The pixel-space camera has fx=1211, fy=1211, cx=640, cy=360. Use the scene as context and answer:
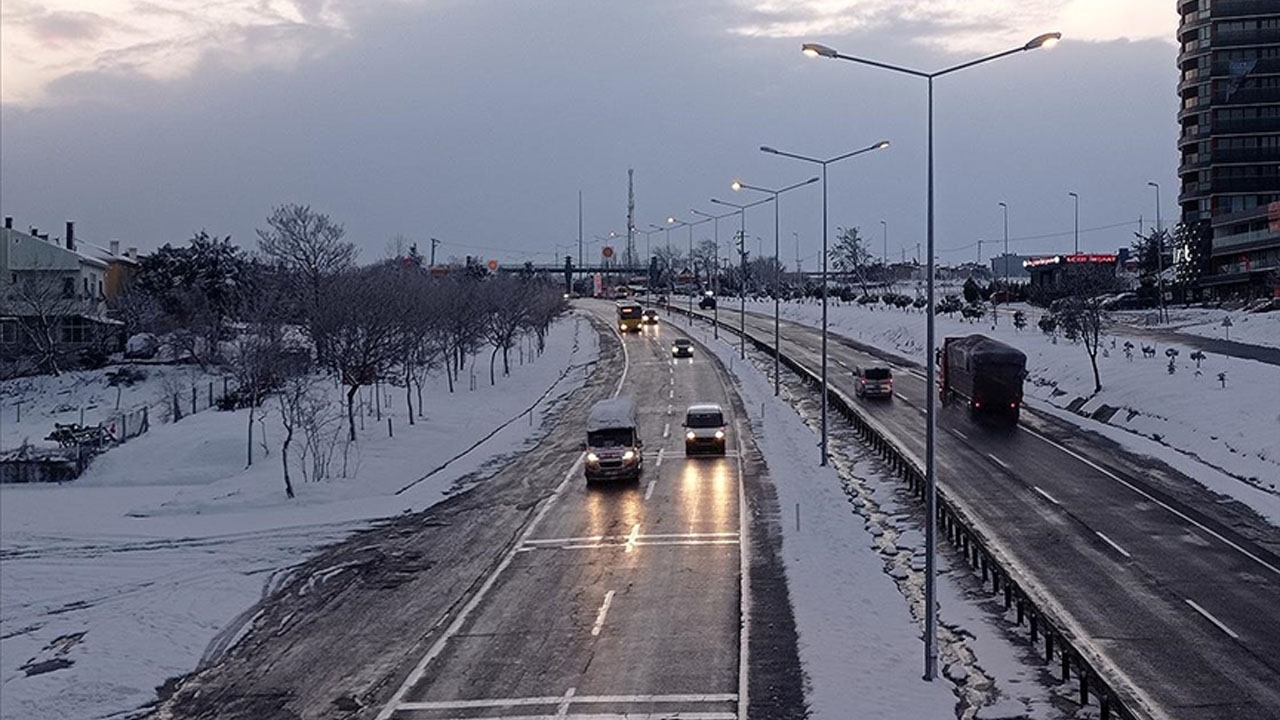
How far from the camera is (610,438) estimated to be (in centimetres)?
4150

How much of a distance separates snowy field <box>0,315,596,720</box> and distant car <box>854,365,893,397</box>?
54.5ft

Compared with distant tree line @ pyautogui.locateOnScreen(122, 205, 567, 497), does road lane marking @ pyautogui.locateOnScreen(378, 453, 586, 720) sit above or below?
below

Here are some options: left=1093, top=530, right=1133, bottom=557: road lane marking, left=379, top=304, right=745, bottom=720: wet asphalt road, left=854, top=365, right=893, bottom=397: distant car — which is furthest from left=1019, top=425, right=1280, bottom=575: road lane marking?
left=854, top=365, right=893, bottom=397: distant car

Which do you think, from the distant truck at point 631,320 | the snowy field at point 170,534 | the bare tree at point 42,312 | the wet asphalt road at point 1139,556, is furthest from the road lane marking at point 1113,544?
the distant truck at point 631,320

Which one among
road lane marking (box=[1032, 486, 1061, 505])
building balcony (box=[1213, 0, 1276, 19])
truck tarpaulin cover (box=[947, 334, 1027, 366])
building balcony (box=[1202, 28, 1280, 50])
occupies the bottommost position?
road lane marking (box=[1032, 486, 1061, 505])

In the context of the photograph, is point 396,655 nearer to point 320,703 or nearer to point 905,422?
point 320,703

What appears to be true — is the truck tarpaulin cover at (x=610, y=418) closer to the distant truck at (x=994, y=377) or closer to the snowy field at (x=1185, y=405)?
the distant truck at (x=994, y=377)

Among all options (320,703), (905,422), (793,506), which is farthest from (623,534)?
(905,422)

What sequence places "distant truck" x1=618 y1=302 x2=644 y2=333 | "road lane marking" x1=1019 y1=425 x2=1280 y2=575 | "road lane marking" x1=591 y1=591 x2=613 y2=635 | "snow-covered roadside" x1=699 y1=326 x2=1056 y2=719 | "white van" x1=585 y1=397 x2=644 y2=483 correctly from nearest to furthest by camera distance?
"snow-covered roadside" x1=699 y1=326 x2=1056 y2=719 < "road lane marking" x1=591 y1=591 x2=613 y2=635 < "road lane marking" x1=1019 y1=425 x2=1280 y2=575 < "white van" x1=585 y1=397 x2=644 y2=483 < "distant truck" x1=618 y1=302 x2=644 y2=333

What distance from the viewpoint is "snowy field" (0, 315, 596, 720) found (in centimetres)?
2502

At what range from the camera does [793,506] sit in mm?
36125

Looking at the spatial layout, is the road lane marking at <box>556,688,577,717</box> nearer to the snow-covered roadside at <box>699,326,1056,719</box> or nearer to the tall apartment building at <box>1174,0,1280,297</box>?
the snow-covered roadside at <box>699,326,1056,719</box>

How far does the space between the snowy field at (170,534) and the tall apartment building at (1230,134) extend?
229ft

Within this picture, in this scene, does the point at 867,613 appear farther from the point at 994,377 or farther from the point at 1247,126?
the point at 1247,126
